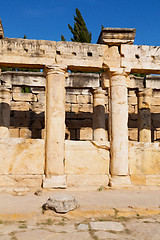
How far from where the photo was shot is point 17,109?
52.5 feet

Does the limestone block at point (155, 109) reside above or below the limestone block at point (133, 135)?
above

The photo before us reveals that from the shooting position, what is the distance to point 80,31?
2348 cm

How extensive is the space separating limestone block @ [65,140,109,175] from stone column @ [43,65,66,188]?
1.03ft

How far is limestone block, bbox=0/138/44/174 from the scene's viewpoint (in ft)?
26.8

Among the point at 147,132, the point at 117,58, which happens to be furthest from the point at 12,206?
the point at 147,132

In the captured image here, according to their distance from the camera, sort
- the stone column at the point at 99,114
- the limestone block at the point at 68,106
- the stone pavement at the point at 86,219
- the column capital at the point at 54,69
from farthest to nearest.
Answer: the limestone block at the point at 68,106, the stone column at the point at 99,114, the column capital at the point at 54,69, the stone pavement at the point at 86,219

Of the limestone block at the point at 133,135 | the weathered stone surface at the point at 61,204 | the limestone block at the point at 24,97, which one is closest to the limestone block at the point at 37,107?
the limestone block at the point at 24,97

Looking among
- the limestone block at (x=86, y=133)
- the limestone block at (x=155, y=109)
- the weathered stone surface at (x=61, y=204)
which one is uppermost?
the limestone block at (x=155, y=109)

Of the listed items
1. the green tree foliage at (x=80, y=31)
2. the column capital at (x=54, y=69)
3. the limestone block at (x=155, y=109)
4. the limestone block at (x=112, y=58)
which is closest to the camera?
the column capital at (x=54, y=69)

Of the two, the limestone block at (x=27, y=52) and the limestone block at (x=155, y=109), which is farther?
the limestone block at (x=155, y=109)

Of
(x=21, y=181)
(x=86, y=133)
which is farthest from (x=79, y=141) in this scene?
(x=86, y=133)

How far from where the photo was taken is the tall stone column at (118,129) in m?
8.42

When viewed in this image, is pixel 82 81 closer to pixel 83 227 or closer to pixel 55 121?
pixel 55 121

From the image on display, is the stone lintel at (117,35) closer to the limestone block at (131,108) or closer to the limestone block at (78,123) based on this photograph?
the limestone block at (78,123)
